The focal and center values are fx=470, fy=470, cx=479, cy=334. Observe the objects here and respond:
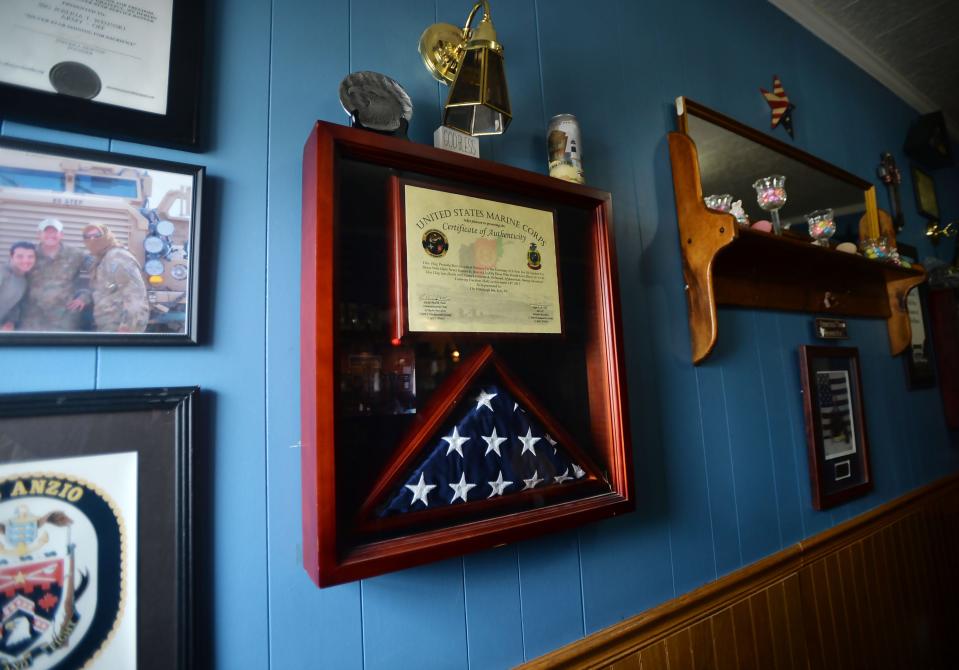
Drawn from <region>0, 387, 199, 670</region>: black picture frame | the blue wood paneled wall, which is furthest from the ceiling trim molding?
<region>0, 387, 199, 670</region>: black picture frame

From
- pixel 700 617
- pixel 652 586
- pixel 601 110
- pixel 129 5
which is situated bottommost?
pixel 700 617

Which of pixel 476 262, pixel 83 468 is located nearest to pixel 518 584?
pixel 476 262

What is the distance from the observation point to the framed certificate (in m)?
0.78

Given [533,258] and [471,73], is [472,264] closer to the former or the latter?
[533,258]

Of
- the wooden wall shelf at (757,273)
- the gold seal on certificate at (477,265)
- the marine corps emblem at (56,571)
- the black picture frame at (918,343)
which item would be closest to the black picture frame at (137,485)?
the marine corps emblem at (56,571)

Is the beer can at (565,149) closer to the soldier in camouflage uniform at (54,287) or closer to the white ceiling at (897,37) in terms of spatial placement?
the soldier in camouflage uniform at (54,287)

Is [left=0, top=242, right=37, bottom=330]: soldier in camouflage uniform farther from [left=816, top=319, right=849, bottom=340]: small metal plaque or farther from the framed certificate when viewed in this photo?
[left=816, top=319, right=849, bottom=340]: small metal plaque

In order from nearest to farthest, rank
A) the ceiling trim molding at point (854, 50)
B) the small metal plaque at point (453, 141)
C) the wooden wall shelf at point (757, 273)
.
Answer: the small metal plaque at point (453, 141)
the wooden wall shelf at point (757, 273)
the ceiling trim molding at point (854, 50)

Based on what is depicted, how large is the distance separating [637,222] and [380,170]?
2.55 ft

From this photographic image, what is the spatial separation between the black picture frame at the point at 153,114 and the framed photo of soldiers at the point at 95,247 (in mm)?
39

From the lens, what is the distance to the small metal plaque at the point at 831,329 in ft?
5.59

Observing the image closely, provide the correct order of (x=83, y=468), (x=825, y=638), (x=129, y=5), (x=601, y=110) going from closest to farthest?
(x=83, y=468), (x=129, y=5), (x=601, y=110), (x=825, y=638)

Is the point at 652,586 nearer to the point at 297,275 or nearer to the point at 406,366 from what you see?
the point at 406,366

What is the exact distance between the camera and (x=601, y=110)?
49.2 inches
